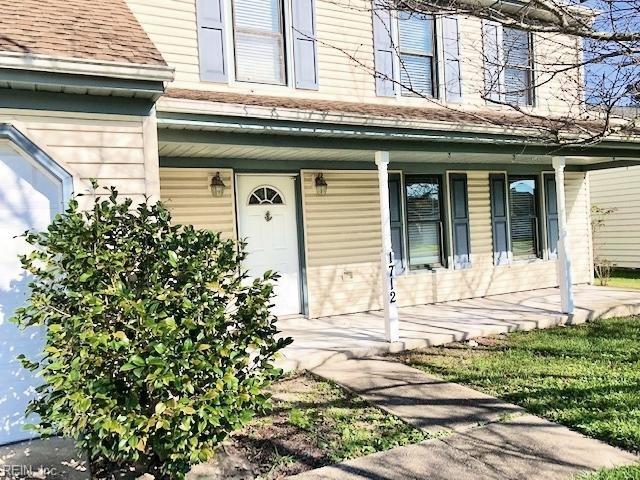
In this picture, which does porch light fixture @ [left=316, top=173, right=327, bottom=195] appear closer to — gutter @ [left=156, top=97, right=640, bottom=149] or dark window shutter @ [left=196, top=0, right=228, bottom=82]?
gutter @ [left=156, top=97, right=640, bottom=149]

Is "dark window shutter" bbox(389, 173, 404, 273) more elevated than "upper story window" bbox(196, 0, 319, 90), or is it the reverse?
"upper story window" bbox(196, 0, 319, 90)

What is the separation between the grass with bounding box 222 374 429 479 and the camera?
376 cm

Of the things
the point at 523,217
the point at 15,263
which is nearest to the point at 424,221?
the point at 523,217

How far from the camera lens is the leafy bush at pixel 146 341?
3051mm

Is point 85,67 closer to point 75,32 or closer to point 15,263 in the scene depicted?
point 75,32

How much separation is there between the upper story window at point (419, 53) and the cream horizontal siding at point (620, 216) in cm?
904

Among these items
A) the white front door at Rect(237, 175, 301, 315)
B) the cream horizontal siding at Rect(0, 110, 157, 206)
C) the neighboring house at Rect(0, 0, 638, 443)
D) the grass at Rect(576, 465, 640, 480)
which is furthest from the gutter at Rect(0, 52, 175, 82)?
the grass at Rect(576, 465, 640, 480)

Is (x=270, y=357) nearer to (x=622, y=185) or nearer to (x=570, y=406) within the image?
(x=570, y=406)

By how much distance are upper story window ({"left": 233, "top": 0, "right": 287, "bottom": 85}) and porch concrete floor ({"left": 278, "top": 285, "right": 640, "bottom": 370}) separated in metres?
3.71

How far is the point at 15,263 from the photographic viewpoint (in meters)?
4.08

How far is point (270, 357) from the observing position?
354cm

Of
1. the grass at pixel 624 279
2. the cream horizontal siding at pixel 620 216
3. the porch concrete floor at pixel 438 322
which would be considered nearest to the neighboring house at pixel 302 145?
the porch concrete floor at pixel 438 322

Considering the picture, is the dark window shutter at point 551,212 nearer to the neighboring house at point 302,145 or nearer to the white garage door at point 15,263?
the neighboring house at point 302,145

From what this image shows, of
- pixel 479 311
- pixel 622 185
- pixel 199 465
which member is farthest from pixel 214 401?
pixel 622 185
